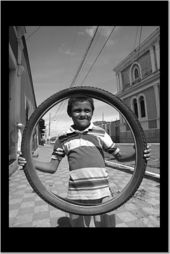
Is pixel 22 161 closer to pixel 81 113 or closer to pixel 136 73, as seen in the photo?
pixel 81 113

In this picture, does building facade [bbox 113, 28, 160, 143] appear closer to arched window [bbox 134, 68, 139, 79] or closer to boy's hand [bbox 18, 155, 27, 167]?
arched window [bbox 134, 68, 139, 79]

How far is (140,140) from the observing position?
154 centimetres

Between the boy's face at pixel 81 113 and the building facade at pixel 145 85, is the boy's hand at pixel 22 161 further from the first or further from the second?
the building facade at pixel 145 85

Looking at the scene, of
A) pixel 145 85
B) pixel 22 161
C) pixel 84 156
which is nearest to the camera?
pixel 22 161

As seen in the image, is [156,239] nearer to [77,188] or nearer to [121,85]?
[77,188]

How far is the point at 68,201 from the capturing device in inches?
61.9

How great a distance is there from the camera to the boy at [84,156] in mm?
1595

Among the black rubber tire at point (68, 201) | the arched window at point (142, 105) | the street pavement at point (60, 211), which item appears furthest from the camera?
the arched window at point (142, 105)

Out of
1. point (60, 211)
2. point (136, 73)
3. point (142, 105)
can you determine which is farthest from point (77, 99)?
point (136, 73)

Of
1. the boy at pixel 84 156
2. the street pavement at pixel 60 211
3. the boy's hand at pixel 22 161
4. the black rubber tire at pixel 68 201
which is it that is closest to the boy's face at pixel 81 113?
the boy at pixel 84 156

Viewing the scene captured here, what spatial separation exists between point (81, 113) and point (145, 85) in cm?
2254

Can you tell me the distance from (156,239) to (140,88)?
916 inches

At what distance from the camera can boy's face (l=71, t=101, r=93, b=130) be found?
1.65m

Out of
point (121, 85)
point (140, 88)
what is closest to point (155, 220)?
point (140, 88)
